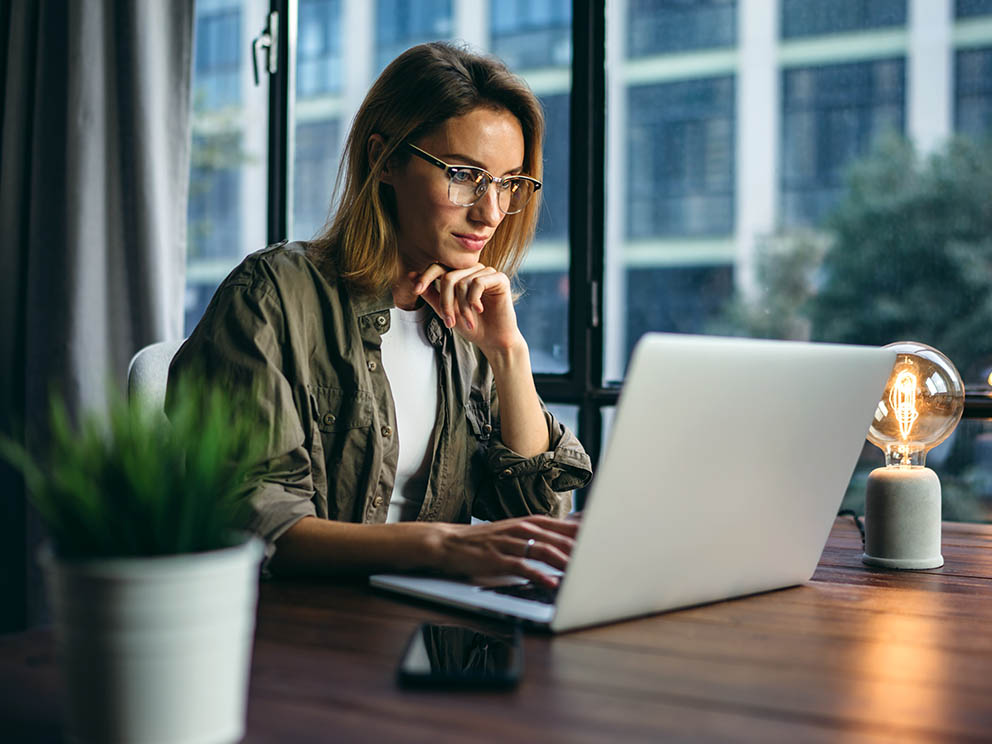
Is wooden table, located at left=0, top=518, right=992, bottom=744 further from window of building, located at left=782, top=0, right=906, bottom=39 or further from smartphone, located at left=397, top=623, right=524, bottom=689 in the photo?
window of building, located at left=782, top=0, right=906, bottom=39

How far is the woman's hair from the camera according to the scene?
56.4 inches

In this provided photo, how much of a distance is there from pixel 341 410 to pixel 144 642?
838mm

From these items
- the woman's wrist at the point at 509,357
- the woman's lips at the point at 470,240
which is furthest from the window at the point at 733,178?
the woman's wrist at the point at 509,357

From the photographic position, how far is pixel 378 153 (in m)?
1.49

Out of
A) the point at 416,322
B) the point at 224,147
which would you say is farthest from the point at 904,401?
the point at 224,147

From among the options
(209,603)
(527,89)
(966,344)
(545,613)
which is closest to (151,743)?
(209,603)

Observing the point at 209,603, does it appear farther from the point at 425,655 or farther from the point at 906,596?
the point at 906,596

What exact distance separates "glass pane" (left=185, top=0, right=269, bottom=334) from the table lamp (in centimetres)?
186

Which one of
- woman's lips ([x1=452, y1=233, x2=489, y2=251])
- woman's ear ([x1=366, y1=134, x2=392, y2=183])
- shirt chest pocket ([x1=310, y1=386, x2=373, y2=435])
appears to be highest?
woman's ear ([x1=366, y1=134, x2=392, y2=183])

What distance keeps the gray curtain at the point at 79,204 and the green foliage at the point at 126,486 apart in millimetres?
1718

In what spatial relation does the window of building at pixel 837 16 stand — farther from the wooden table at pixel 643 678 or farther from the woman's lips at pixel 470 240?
the wooden table at pixel 643 678

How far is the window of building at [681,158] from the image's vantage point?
214 cm

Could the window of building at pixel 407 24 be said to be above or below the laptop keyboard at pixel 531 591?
above

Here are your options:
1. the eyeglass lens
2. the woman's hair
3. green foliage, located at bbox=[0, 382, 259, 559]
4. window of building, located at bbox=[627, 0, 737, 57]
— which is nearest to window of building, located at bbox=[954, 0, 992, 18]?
window of building, located at bbox=[627, 0, 737, 57]
